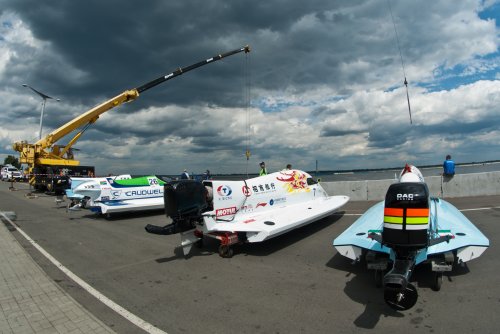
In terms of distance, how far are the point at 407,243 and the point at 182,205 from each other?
13.7 ft

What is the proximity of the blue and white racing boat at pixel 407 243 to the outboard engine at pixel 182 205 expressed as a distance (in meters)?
2.95

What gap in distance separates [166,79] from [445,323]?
26.3 metres

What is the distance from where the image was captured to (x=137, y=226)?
11.3 m

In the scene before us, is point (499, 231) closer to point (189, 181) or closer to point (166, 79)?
point (189, 181)

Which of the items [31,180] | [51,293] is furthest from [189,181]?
[31,180]

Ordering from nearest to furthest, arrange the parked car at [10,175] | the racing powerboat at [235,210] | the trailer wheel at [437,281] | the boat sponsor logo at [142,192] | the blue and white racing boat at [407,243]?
the blue and white racing boat at [407,243] < the trailer wheel at [437,281] < the racing powerboat at [235,210] < the boat sponsor logo at [142,192] < the parked car at [10,175]


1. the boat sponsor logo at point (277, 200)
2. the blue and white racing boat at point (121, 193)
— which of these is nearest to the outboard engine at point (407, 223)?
the boat sponsor logo at point (277, 200)

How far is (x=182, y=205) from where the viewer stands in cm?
668

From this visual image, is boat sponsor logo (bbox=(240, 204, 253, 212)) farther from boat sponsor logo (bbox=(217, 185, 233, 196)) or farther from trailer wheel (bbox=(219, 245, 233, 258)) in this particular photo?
trailer wheel (bbox=(219, 245, 233, 258))

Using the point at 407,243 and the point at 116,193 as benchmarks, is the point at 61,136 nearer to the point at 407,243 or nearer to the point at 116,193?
the point at 116,193

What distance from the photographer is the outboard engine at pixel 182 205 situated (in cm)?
655

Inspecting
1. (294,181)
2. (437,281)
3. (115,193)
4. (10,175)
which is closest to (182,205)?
(294,181)

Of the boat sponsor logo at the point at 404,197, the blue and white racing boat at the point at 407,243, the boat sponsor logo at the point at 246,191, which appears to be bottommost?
the blue and white racing boat at the point at 407,243

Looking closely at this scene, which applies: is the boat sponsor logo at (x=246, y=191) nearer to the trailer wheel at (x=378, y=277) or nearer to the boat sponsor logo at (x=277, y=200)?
the boat sponsor logo at (x=277, y=200)
